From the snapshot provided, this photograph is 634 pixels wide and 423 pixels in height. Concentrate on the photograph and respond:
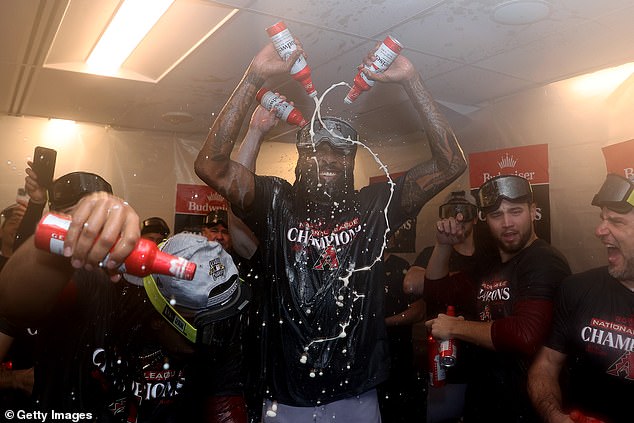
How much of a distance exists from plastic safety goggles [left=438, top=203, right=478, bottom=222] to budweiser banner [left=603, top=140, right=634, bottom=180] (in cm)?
45

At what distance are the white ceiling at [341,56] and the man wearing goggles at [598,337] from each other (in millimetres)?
488

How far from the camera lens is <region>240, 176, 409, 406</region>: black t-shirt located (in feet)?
3.38

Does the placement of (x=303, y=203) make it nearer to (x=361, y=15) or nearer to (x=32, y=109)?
(x=361, y=15)

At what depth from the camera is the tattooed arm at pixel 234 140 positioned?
96 cm

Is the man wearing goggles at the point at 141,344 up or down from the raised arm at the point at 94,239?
down

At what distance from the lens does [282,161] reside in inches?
44.9

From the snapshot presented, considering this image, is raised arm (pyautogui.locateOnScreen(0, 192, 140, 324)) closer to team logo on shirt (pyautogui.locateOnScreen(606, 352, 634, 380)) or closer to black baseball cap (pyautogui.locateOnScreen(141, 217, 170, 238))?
black baseball cap (pyautogui.locateOnScreen(141, 217, 170, 238))

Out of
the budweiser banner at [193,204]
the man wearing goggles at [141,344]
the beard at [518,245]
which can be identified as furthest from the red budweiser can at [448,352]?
the budweiser banner at [193,204]

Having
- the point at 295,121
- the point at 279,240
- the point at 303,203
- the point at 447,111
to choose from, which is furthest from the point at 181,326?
the point at 447,111

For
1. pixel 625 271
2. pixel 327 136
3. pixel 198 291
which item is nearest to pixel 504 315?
pixel 625 271

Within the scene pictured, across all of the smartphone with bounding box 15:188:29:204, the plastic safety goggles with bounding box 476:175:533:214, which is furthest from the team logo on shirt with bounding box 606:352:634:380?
the smartphone with bounding box 15:188:29:204

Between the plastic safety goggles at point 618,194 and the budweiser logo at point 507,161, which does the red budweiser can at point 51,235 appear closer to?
the plastic safety goggles at point 618,194

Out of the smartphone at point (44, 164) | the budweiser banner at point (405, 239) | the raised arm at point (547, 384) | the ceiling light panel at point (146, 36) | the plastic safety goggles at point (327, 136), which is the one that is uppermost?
the ceiling light panel at point (146, 36)

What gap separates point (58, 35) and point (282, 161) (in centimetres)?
Result: 74
